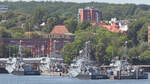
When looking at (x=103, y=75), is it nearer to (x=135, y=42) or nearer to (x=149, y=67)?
(x=149, y=67)

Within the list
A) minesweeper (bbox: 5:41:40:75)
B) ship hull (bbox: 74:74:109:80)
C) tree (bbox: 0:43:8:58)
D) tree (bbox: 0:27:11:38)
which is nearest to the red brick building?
tree (bbox: 0:27:11:38)

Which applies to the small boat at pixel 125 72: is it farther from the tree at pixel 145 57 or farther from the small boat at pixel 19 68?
the tree at pixel 145 57

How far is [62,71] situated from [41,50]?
30314 mm

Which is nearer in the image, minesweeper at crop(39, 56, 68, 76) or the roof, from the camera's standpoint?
minesweeper at crop(39, 56, 68, 76)

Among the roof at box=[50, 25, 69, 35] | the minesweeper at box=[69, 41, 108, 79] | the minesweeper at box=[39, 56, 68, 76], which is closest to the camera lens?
the minesweeper at box=[69, 41, 108, 79]

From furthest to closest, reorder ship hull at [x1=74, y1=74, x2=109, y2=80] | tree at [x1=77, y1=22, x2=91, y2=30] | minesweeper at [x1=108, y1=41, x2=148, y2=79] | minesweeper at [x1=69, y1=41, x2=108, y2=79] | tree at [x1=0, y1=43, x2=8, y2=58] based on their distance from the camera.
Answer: tree at [x1=77, y1=22, x2=91, y2=30] < tree at [x1=0, y1=43, x2=8, y2=58] < minesweeper at [x1=108, y1=41, x2=148, y2=79] < minesweeper at [x1=69, y1=41, x2=108, y2=79] < ship hull at [x1=74, y1=74, x2=109, y2=80]

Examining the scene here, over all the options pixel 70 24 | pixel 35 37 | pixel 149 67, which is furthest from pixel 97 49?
pixel 70 24

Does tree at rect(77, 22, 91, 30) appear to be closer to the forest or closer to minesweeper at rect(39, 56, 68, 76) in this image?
the forest

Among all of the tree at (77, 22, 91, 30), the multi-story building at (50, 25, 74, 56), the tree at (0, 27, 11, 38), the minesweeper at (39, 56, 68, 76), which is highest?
the tree at (77, 22, 91, 30)

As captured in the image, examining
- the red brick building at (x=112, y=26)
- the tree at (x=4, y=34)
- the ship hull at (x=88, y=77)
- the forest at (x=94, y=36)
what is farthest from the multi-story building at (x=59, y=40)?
the ship hull at (x=88, y=77)

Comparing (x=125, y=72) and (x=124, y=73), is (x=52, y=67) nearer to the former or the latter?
(x=125, y=72)

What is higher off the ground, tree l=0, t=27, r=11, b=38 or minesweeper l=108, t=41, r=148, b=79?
tree l=0, t=27, r=11, b=38

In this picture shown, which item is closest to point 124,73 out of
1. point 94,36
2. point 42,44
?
point 42,44

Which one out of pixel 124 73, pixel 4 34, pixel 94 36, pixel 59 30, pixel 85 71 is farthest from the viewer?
pixel 59 30
